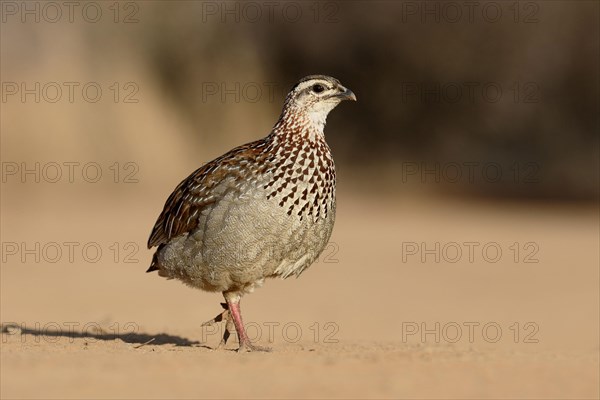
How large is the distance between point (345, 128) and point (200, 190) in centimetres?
2333

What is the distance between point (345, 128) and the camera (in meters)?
32.0

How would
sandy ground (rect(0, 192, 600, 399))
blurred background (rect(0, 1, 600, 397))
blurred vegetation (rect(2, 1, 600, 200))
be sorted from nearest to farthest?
sandy ground (rect(0, 192, 600, 399)) → blurred background (rect(0, 1, 600, 397)) → blurred vegetation (rect(2, 1, 600, 200))

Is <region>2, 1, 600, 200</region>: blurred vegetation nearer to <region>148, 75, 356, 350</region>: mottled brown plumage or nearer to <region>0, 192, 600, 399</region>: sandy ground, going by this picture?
<region>0, 192, 600, 399</region>: sandy ground

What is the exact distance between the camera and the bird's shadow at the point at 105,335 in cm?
993

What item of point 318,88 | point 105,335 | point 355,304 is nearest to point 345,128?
point 355,304

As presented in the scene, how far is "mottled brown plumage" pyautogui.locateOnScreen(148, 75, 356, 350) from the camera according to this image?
8289 mm

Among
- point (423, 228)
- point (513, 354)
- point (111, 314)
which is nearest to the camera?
point (513, 354)

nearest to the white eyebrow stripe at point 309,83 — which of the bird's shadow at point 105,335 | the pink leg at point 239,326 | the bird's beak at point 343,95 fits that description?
the bird's beak at point 343,95

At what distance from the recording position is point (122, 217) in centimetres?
2623

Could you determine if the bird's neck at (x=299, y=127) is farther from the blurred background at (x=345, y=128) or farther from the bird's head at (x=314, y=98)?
the blurred background at (x=345, y=128)

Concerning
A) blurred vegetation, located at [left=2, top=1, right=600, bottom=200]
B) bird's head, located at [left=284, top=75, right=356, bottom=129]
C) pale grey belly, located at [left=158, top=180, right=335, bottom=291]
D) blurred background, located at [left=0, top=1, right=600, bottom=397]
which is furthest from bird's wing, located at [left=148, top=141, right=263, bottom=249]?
blurred vegetation, located at [left=2, top=1, right=600, bottom=200]

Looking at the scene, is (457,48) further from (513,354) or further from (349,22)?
(513,354)

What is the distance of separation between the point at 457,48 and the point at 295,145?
2204cm

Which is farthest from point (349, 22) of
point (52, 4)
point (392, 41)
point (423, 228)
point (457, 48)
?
point (52, 4)
